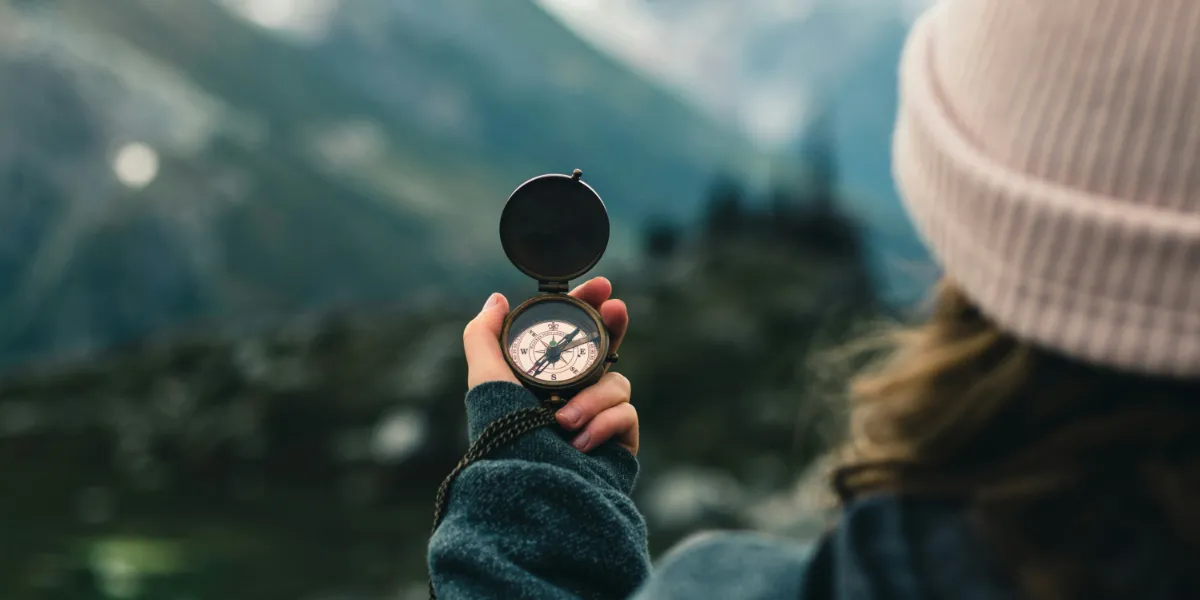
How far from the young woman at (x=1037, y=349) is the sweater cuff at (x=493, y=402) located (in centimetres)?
38

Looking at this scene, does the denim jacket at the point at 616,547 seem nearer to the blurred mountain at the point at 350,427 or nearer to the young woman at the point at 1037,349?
the young woman at the point at 1037,349

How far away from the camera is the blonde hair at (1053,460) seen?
61 centimetres

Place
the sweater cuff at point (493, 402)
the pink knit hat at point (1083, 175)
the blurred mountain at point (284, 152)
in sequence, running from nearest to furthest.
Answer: the pink knit hat at point (1083, 175) → the sweater cuff at point (493, 402) → the blurred mountain at point (284, 152)

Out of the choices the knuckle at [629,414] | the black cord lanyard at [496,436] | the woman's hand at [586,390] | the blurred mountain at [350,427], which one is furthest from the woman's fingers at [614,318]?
the blurred mountain at [350,427]

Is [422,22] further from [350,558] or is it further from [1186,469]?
[1186,469]

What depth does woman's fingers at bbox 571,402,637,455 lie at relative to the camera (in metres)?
1.10

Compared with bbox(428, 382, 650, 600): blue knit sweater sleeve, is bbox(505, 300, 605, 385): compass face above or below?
above

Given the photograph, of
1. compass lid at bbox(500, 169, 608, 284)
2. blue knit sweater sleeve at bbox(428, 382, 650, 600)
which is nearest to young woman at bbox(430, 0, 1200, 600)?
blue knit sweater sleeve at bbox(428, 382, 650, 600)

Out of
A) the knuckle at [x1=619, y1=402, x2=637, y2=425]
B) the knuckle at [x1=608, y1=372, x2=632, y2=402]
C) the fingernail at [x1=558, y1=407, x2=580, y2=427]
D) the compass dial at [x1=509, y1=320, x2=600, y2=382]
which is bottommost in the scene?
the knuckle at [x1=619, y1=402, x2=637, y2=425]

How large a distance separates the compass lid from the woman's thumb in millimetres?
98

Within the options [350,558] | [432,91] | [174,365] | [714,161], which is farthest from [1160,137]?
[432,91]

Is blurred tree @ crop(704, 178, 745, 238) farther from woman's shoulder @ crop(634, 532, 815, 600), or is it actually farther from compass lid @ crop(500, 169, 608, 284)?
woman's shoulder @ crop(634, 532, 815, 600)

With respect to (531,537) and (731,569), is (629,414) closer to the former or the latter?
(531,537)

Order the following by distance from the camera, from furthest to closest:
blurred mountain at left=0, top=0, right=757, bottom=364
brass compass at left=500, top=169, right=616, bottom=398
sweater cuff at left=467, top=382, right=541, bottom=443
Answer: blurred mountain at left=0, top=0, right=757, bottom=364 < brass compass at left=500, top=169, right=616, bottom=398 < sweater cuff at left=467, top=382, right=541, bottom=443
